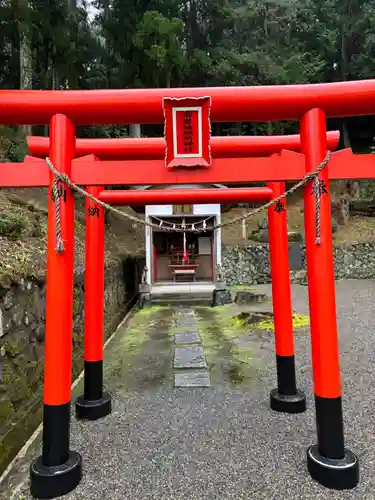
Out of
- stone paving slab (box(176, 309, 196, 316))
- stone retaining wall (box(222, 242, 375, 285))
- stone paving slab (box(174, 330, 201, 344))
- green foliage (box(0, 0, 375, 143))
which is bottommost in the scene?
stone paving slab (box(174, 330, 201, 344))

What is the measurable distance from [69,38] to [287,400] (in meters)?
17.5

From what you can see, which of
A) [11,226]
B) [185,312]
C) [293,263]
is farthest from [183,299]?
[293,263]

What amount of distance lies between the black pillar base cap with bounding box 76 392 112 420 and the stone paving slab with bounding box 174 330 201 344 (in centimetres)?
282

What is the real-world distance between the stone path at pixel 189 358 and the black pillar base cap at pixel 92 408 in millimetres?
1062

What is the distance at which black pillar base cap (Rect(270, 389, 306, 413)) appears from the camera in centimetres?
351

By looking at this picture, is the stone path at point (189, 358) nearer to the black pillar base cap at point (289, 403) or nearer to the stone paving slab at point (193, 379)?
the stone paving slab at point (193, 379)

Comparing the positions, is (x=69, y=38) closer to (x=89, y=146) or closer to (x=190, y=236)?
(x=190, y=236)

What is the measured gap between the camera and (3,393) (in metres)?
2.86

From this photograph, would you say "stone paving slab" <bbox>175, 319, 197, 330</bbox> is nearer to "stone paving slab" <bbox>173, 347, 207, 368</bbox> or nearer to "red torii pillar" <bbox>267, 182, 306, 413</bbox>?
"stone paving slab" <bbox>173, 347, 207, 368</bbox>

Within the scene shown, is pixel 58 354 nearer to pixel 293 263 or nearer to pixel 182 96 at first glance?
pixel 182 96

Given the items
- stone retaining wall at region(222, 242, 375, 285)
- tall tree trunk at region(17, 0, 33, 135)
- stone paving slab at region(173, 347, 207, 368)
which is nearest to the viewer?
stone paving slab at region(173, 347, 207, 368)

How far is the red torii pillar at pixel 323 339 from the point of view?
95.3 inches

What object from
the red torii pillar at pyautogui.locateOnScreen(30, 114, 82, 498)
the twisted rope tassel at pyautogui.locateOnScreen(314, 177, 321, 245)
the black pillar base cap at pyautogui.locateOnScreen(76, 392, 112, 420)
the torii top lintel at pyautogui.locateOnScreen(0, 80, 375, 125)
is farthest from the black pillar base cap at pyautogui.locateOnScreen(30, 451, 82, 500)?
the torii top lintel at pyautogui.locateOnScreen(0, 80, 375, 125)

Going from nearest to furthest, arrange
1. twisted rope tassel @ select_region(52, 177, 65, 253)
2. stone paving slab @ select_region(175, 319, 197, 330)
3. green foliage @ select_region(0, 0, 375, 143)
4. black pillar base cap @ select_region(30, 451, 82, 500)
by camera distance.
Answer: black pillar base cap @ select_region(30, 451, 82, 500), twisted rope tassel @ select_region(52, 177, 65, 253), stone paving slab @ select_region(175, 319, 197, 330), green foliage @ select_region(0, 0, 375, 143)
